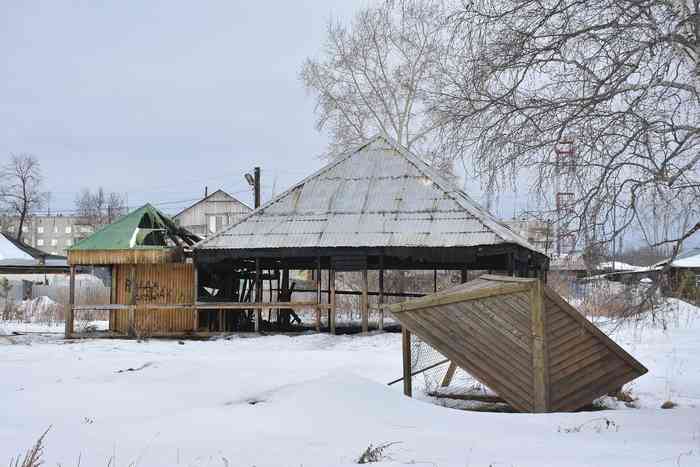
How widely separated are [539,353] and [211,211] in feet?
179

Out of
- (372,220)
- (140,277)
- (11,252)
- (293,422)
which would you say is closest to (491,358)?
(293,422)

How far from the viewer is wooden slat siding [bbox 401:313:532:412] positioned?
26.1 ft

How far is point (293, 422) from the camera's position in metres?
6.96

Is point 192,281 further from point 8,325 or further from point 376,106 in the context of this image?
point 376,106

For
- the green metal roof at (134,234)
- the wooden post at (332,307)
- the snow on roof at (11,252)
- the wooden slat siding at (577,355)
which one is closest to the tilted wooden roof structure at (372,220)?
the wooden post at (332,307)

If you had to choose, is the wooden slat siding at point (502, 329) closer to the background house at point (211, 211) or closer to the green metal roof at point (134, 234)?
the green metal roof at point (134, 234)

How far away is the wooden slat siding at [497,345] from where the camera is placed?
7.95 meters

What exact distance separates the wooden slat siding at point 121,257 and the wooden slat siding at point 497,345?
12.8 metres

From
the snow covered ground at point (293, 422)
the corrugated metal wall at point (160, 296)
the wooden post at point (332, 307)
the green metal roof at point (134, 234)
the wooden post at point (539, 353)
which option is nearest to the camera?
the snow covered ground at point (293, 422)

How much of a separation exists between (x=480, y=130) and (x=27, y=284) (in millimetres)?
37903

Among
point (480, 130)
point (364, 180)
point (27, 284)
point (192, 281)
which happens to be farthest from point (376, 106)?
point (480, 130)

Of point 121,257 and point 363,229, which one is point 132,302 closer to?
point 121,257

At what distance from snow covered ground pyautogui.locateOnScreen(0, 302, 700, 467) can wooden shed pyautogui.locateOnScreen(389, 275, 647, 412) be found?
1.49 feet

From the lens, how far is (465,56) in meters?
7.59
